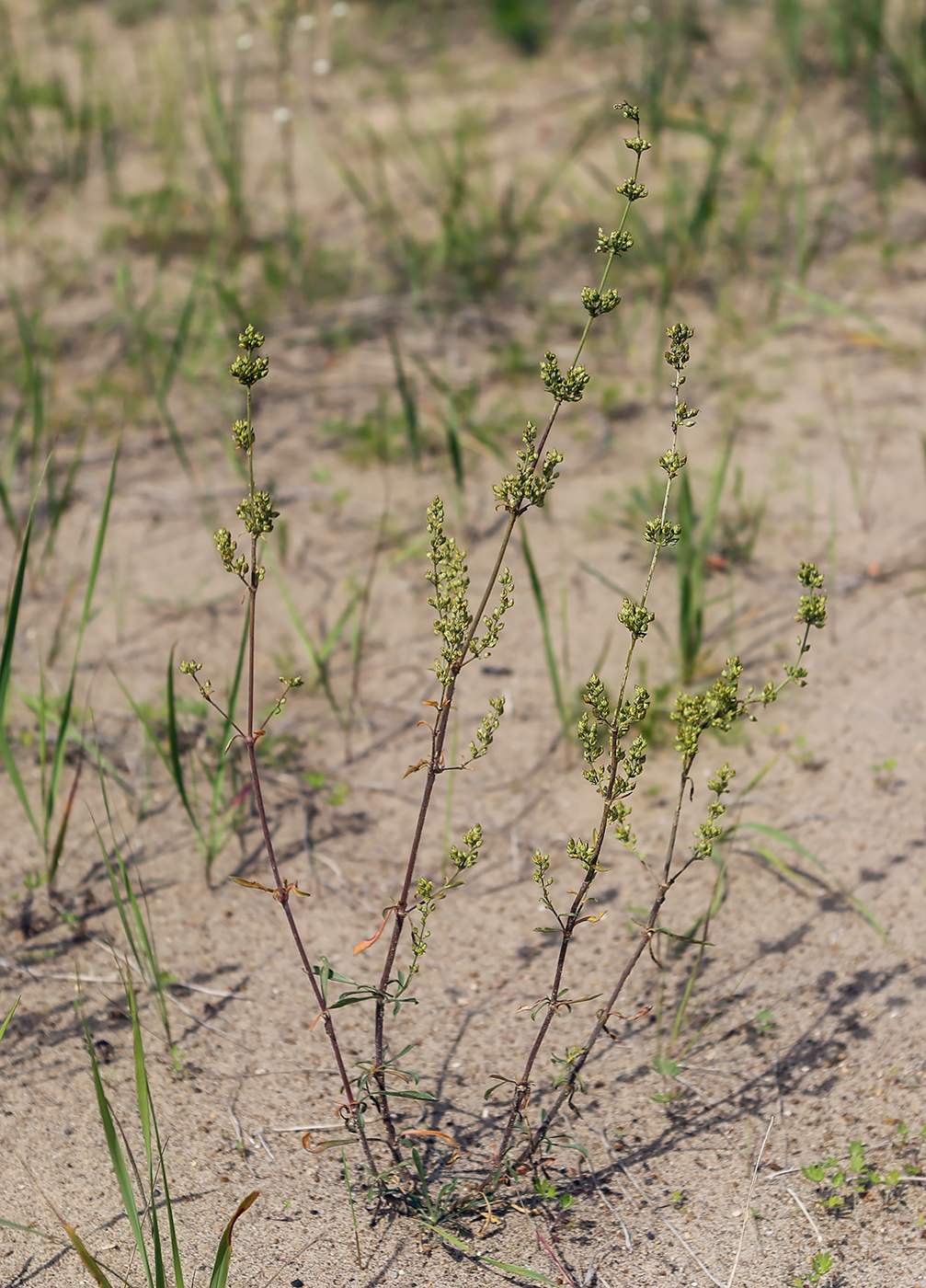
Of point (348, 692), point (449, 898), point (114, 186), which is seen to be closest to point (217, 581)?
point (348, 692)

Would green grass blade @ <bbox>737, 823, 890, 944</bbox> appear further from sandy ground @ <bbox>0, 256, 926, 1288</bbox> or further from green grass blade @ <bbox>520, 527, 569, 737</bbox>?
green grass blade @ <bbox>520, 527, 569, 737</bbox>

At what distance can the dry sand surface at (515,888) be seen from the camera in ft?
6.09

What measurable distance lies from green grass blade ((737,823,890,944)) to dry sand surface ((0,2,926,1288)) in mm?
13

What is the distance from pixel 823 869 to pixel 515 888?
1.93 ft

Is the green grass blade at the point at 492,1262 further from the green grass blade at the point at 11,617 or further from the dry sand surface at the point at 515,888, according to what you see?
the green grass blade at the point at 11,617

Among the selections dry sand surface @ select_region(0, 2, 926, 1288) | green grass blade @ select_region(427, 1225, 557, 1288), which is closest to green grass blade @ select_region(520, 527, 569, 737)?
dry sand surface @ select_region(0, 2, 926, 1288)

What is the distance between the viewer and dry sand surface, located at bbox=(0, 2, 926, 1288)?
1.86 m

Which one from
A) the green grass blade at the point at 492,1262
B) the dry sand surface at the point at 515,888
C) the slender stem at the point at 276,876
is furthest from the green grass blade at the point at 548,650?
the green grass blade at the point at 492,1262

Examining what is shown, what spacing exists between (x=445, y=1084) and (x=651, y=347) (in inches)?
96.3

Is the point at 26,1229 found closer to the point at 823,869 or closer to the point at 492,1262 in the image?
the point at 492,1262

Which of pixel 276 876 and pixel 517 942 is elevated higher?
pixel 276 876

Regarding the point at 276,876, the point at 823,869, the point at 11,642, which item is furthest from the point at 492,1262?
the point at 11,642

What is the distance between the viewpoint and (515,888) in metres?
2.44

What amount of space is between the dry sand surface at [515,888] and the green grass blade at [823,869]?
13 mm
